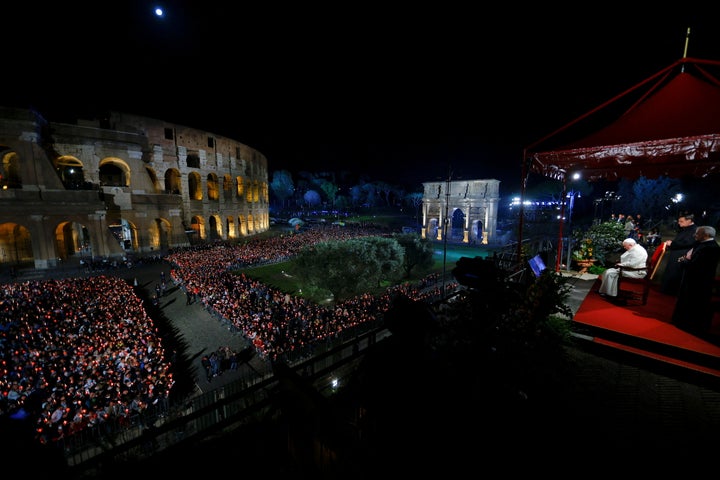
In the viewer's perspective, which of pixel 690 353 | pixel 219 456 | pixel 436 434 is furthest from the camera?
pixel 219 456

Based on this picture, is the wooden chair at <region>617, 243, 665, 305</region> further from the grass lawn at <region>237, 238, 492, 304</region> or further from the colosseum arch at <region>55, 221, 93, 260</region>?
the colosseum arch at <region>55, 221, 93, 260</region>

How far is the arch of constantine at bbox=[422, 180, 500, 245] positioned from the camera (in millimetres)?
49562

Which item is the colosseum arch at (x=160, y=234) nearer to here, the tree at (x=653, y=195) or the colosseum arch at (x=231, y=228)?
the colosseum arch at (x=231, y=228)

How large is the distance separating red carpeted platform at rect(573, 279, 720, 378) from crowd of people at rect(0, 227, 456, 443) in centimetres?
490

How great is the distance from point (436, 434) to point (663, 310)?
288 inches

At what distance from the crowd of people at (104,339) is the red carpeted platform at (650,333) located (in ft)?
16.1

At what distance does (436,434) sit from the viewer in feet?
7.23

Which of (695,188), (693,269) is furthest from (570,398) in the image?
(695,188)

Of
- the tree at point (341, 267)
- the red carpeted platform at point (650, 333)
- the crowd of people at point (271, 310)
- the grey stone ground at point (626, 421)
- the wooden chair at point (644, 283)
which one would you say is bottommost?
the crowd of people at point (271, 310)

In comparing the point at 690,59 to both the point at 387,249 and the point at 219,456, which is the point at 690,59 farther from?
the point at 387,249

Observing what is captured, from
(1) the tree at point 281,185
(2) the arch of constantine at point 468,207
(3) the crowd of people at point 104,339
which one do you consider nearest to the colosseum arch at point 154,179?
(3) the crowd of people at point 104,339

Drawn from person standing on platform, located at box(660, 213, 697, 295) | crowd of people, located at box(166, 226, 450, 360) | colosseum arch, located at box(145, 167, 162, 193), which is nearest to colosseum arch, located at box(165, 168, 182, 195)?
colosseum arch, located at box(145, 167, 162, 193)

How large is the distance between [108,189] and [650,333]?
4021 centimetres

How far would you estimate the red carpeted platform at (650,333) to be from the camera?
471cm
